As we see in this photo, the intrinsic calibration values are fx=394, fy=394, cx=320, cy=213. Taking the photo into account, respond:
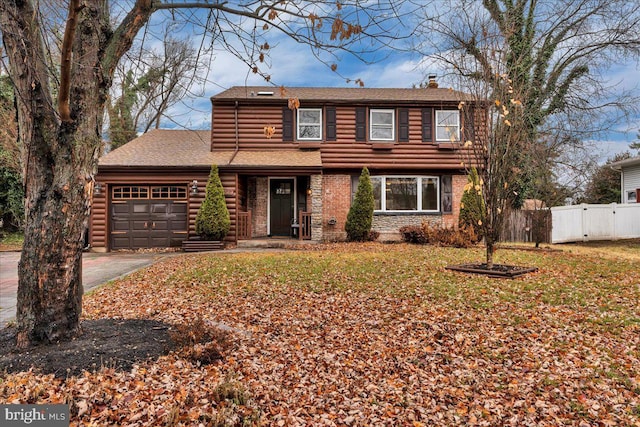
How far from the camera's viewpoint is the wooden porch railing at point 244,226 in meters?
14.2

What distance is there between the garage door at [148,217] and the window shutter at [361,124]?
692 centimetres

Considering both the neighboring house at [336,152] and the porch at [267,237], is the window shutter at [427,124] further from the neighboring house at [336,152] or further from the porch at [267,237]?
the porch at [267,237]

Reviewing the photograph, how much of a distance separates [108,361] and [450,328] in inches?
145

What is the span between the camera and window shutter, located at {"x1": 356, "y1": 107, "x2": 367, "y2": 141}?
15.5 m

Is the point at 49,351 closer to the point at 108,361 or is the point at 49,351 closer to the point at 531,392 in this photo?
the point at 108,361

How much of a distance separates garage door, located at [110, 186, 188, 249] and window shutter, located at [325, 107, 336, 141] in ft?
19.1

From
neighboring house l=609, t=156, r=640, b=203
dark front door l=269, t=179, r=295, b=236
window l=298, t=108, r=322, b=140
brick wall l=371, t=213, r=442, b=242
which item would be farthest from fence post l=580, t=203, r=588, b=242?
dark front door l=269, t=179, r=295, b=236

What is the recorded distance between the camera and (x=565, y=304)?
579 cm

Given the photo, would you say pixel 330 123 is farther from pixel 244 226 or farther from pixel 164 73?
pixel 164 73

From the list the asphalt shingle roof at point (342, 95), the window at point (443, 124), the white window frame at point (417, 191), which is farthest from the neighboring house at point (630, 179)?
the white window frame at point (417, 191)

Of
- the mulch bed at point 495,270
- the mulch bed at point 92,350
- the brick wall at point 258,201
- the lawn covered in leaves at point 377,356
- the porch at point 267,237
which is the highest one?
the brick wall at point 258,201

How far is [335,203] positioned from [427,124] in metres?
4.86

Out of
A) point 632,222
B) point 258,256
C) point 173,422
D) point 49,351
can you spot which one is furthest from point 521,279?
point 632,222

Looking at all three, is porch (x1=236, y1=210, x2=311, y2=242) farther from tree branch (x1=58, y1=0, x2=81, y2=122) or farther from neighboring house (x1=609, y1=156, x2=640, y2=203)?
neighboring house (x1=609, y1=156, x2=640, y2=203)
